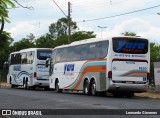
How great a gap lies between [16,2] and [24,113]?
6.75m

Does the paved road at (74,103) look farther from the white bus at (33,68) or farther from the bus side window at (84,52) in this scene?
the white bus at (33,68)

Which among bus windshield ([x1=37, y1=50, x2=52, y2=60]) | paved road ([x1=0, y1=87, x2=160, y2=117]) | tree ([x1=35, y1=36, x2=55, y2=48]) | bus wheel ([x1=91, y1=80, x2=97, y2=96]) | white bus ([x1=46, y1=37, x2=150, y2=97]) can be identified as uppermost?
tree ([x1=35, y1=36, x2=55, y2=48])

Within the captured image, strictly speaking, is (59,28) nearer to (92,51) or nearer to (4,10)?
(92,51)

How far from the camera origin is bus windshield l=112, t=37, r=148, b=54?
23906mm

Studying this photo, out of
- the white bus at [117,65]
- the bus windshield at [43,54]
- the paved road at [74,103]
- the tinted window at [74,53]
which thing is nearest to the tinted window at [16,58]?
the bus windshield at [43,54]

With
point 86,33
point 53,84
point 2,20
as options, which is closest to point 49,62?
point 53,84

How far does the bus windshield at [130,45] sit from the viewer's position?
23.9 metres

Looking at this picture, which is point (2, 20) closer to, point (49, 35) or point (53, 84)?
point (53, 84)

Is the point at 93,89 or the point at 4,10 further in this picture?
the point at 93,89

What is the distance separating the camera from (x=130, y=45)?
2419cm

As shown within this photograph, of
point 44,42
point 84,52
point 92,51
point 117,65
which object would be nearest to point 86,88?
point 84,52

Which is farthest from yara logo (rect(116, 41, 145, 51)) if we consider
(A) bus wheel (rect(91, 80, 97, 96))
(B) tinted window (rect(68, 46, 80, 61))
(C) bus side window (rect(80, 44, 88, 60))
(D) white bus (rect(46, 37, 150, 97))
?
(B) tinted window (rect(68, 46, 80, 61))

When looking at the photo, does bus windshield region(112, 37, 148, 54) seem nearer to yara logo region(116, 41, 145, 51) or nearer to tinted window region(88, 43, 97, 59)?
yara logo region(116, 41, 145, 51)

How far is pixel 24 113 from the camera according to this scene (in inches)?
517
